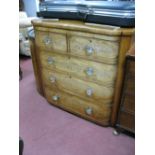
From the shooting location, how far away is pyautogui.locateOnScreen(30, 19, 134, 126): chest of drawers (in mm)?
1273

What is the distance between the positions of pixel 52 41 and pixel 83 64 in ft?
1.11

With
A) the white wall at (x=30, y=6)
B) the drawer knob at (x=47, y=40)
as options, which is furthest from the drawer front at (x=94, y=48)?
the white wall at (x=30, y=6)

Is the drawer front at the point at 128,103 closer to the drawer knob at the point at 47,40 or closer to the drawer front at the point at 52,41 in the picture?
the drawer front at the point at 52,41

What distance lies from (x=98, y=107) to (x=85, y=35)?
614 mm

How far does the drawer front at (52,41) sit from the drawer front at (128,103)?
614 mm

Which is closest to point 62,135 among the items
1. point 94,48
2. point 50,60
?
point 50,60

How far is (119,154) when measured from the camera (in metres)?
1.38

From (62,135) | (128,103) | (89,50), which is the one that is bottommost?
(62,135)

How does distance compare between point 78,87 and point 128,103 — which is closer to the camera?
point 128,103

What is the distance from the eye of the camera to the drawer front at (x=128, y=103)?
1.32 metres

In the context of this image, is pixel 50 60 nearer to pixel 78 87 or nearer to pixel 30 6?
pixel 78 87

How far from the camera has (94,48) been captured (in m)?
1.33

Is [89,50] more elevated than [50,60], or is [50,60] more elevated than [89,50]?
[89,50]
